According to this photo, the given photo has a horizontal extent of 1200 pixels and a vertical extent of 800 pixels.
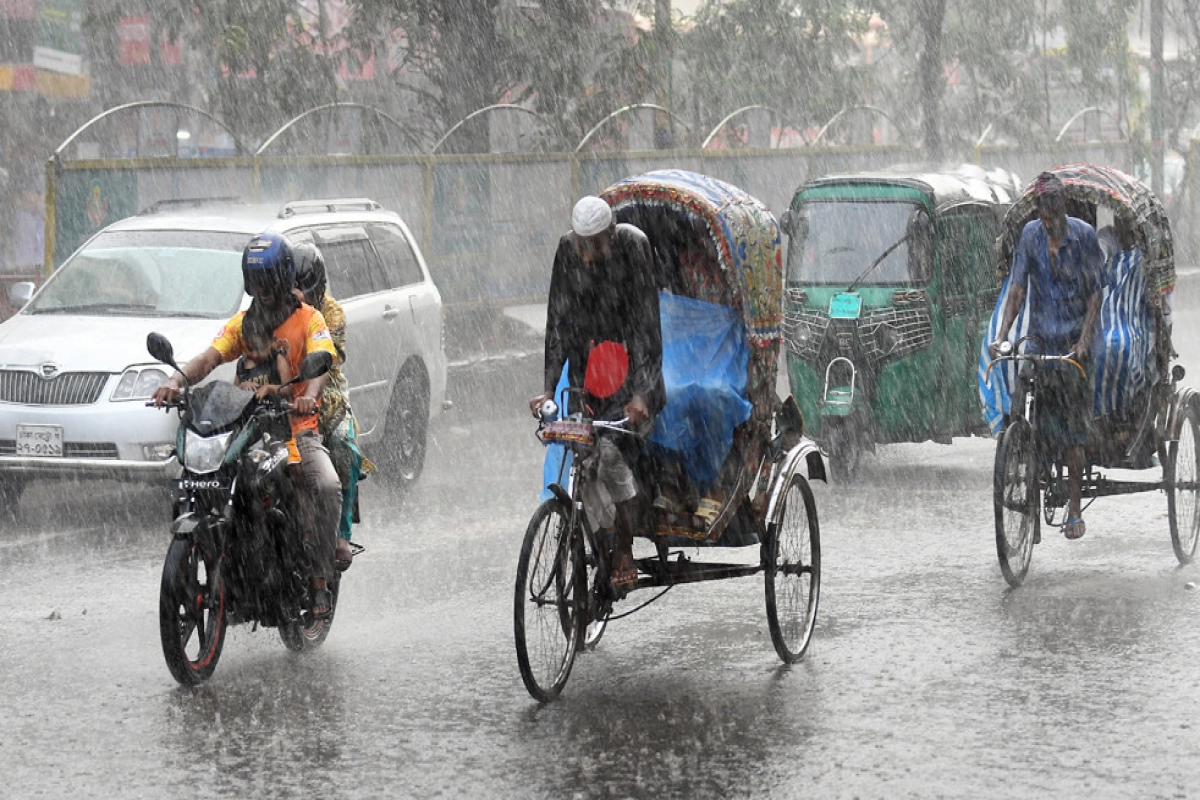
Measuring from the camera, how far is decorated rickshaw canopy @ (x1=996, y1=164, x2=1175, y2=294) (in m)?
9.61

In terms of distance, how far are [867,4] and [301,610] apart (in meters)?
24.5

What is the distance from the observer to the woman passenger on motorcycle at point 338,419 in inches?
295

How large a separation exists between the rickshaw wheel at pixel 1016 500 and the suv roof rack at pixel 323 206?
5164mm

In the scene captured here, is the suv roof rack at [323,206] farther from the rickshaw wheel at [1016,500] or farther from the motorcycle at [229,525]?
the rickshaw wheel at [1016,500]

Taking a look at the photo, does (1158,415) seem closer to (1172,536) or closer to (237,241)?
(1172,536)

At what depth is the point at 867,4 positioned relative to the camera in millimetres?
30141

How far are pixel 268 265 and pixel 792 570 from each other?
Answer: 2322 millimetres

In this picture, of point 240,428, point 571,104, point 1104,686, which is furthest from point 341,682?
point 571,104

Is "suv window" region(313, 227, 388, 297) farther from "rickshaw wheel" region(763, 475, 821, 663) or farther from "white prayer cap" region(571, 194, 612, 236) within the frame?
"white prayer cap" region(571, 194, 612, 236)

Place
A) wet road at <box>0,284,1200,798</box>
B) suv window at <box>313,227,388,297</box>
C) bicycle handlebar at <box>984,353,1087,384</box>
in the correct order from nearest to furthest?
wet road at <box>0,284,1200,798</box> → bicycle handlebar at <box>984,353,1087,384</box> → suv window at <box>313,227,388,297</box>

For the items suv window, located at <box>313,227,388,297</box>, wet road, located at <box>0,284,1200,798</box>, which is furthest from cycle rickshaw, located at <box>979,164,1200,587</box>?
suv window, located at <box>313,227,388,297</box>

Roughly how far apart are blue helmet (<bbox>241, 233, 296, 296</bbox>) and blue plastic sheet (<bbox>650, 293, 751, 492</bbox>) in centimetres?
149

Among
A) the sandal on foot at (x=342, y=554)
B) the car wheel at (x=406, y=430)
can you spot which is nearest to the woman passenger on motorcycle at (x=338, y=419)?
the sandal on foot at (x=342, y=554)

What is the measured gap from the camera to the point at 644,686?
6961 millimetres
